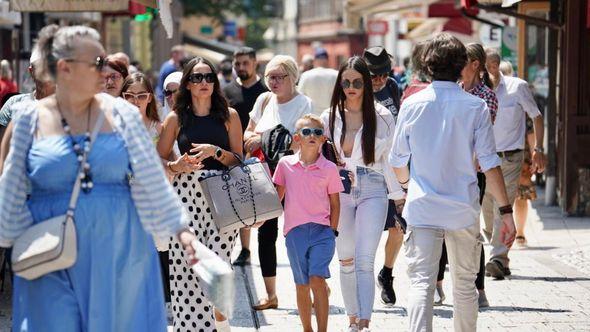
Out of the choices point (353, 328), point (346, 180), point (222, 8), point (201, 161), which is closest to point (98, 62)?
point (201, 161)

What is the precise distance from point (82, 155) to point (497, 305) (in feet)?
16.6

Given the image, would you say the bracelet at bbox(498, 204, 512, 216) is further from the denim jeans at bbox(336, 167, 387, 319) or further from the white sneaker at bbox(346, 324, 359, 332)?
the white sneaker at bbox(346, 324, 359, 332)

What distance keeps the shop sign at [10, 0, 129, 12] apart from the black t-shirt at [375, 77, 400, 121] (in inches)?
135

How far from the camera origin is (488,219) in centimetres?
1161

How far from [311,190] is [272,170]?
146 cm

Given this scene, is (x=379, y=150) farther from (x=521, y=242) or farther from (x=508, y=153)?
(x=521, y=242)

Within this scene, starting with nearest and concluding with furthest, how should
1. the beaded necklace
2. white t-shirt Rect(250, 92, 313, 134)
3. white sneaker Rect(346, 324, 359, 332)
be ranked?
the beaded necklace, white sneaker Rect(346, 324, 359, 332), white t-shirt Rect(250, 92, 313, 134)

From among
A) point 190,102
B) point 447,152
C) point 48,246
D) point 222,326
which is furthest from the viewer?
point 222,326

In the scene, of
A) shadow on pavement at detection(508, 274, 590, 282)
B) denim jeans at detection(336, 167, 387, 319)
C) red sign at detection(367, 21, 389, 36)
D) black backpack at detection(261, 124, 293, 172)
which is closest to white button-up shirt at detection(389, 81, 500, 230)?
denim jeans at detection(336, 167, 387, 319)

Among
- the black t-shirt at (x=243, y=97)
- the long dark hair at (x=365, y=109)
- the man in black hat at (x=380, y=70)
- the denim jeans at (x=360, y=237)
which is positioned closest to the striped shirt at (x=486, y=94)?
the man in black hat at (x=380, y=70)

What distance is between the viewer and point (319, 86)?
1347 centimetres

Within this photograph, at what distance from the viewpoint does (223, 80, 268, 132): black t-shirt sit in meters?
11.4

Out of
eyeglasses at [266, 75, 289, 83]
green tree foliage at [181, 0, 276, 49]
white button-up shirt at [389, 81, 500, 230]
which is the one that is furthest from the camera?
green tree foliage at [181, 0, 276, 49]

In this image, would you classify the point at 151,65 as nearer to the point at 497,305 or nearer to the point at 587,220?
the point at 587,220
